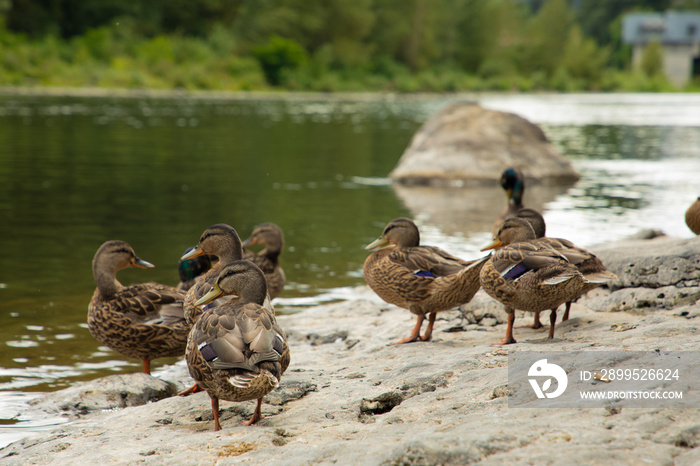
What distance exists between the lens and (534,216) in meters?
6.82

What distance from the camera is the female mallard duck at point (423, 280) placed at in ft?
19.1

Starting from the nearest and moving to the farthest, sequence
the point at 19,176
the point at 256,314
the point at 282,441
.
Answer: the point at 282,441 → the point at 256,314 → the point at 19,176

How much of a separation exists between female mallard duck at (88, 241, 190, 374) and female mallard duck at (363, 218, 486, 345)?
1598 millimetres

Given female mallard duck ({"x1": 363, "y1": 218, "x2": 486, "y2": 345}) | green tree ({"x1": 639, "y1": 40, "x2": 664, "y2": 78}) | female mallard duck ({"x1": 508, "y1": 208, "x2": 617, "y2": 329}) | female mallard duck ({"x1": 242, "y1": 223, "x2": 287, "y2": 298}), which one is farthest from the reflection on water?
green tree ({"x1": 639, "y1": 40, "x2": 664, "y2": 78})

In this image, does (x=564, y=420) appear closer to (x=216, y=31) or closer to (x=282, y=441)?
(x=282, y=441)

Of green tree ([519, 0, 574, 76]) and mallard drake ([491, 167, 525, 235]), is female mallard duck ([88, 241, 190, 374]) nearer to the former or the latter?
mallard drake ([491, 167, 525, 235])

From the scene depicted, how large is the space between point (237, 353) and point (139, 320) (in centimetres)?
214

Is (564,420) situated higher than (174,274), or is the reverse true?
(564,420)

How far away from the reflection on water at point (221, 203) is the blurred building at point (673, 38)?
80.5 metres

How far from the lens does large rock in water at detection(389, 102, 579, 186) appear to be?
17.7 m

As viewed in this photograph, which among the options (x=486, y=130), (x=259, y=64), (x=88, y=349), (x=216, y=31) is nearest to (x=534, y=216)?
(x=88, y=349)

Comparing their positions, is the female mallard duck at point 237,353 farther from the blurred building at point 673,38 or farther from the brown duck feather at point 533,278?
the blurred building at point 673,38

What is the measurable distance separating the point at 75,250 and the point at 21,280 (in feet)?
Result: 5.00

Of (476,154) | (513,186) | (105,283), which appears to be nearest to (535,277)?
(105,283)
